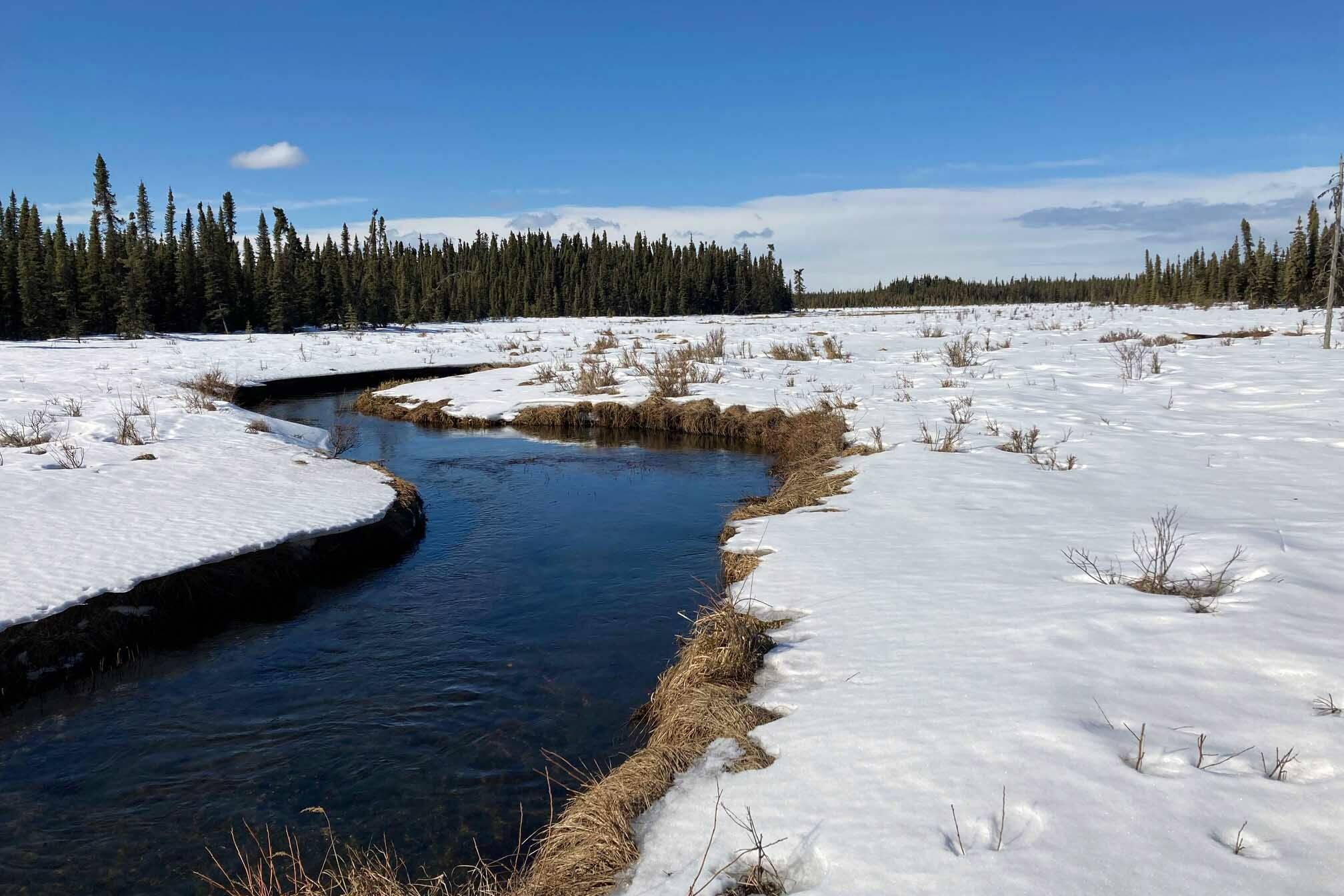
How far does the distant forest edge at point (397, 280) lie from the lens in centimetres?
4472

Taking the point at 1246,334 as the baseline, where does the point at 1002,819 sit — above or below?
below

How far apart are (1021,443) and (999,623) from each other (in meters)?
6.44

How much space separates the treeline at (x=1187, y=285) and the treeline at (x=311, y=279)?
101 feet

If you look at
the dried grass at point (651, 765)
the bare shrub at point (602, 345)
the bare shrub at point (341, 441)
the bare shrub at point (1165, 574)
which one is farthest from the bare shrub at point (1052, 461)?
the bare shrub at point (602, 345)

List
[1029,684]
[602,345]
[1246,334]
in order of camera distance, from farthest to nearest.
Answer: [602,345] < [1246,334] < [1029,684]

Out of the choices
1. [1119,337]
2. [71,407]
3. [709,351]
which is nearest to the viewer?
[71,407]

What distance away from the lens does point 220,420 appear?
12867 mm

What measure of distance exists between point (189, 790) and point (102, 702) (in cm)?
164

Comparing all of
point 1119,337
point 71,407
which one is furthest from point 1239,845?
point 1119,337

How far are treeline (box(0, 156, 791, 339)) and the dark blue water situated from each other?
42721mm

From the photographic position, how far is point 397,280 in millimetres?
82062

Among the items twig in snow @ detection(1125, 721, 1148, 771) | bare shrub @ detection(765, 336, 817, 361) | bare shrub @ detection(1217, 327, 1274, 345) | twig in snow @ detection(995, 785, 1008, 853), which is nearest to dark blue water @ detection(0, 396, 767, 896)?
twig in snow @ detection(995, 785, 1008, 853)

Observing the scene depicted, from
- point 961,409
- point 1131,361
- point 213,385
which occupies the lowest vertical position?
point 961,409

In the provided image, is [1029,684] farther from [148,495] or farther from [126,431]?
[126,431]
